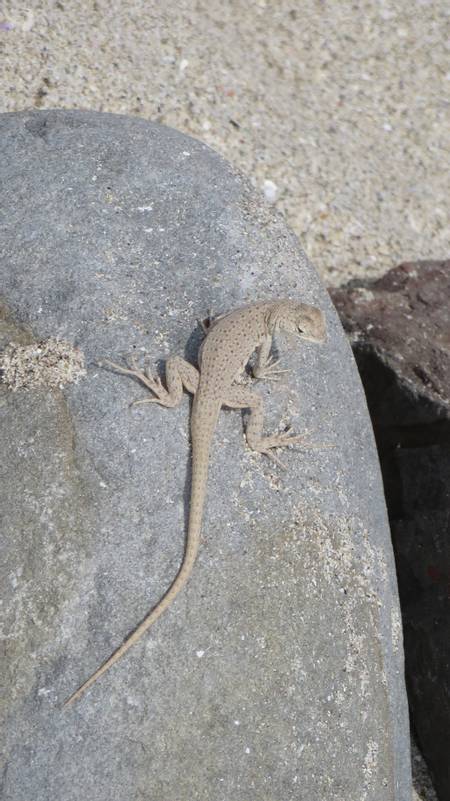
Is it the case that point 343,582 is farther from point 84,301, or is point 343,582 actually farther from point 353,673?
point 84,301

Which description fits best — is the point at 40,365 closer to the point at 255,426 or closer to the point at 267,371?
the point at 255,426

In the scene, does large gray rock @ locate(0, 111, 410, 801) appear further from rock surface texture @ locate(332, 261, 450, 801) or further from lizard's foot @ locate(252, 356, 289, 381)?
rock surface texture @ locate(332, 261, 450, 801)

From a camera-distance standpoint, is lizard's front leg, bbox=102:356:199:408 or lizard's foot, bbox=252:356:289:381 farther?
lizard's foot, bbox=252:356:289:381

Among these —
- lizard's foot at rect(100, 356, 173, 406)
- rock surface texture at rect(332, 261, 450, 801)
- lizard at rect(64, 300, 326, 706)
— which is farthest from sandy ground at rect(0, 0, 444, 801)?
lizard's foot at rect(100, 356, 173, 406)

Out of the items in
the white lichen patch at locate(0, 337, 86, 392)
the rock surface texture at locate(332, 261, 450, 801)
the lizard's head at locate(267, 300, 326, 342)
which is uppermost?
the lizard's head at locate(267, 300, 326, 342)

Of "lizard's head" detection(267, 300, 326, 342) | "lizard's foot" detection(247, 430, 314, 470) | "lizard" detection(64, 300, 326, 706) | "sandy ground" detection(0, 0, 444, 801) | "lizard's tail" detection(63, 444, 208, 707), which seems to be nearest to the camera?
"lizard's tail" detection(63, 444, 208, 707)

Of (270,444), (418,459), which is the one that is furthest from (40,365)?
(418,459)

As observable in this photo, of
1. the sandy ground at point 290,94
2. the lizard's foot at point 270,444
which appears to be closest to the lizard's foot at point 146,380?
the lizard's foot at point 270,444

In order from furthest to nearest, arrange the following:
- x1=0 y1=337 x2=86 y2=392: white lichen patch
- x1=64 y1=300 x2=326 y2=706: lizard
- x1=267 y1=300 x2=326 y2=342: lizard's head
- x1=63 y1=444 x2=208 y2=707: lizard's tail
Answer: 1. x1=267 y1=300 x2=326 y2=342: lizard's head
2. x1=0 y1=337 x2=86 y2=392: white lichen patch
3. x1=64 y1=300 x2=326 y2=706: lizard
4. x1=63 y1=444 x2=208 y2=707: lizard's tail
